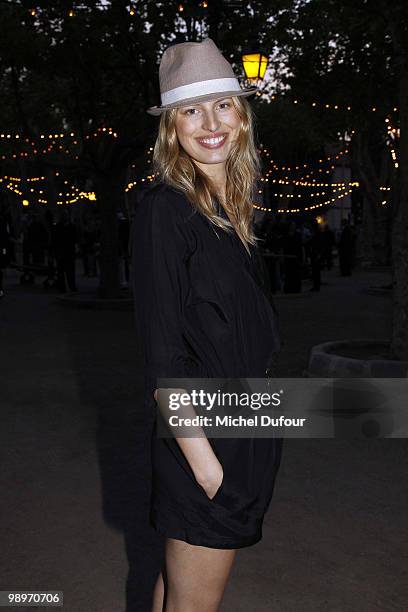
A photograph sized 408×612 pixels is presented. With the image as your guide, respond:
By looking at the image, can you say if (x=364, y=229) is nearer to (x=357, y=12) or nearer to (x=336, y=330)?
→ (x=336, y=330)

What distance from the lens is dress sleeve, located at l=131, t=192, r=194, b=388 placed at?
221 centimetres

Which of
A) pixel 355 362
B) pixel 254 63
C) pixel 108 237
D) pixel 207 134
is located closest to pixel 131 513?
pixel 207 134

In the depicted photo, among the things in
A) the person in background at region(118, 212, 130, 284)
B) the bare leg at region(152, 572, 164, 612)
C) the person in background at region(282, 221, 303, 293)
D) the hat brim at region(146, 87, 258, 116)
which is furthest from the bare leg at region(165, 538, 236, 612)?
the person in background at region(118, 212, 130, 284)

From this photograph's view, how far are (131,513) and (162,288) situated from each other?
3.34 metres

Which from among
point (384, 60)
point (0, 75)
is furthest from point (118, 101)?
point (384, 60)

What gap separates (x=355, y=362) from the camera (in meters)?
8.80

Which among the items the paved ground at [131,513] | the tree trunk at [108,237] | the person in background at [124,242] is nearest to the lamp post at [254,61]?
the tree trunk at [108,237]

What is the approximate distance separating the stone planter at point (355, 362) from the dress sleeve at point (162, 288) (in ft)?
21.6

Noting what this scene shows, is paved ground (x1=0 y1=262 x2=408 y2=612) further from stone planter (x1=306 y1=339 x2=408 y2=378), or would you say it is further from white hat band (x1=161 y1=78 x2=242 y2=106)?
white hat band (x1=161 y1=78 x2=242 y2=106)

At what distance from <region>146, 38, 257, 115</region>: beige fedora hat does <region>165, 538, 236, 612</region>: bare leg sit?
1.18 meters

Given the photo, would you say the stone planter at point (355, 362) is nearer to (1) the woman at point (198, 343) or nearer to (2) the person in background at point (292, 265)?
(1) the woman at point (198, 343)

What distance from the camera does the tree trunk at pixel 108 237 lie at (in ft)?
63.2

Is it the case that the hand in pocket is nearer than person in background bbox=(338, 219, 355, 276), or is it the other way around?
the hand in pocket

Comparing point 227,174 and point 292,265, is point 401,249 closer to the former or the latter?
point 227,174
